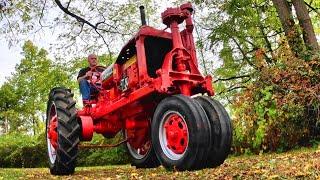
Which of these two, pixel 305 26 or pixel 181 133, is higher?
pixel 305 26

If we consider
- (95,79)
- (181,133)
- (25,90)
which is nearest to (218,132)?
(181,133)

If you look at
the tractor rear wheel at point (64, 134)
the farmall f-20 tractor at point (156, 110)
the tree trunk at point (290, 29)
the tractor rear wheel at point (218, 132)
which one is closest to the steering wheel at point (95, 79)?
the farmall f-20 tractor at point (156, 110)

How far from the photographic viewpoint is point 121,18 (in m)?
17.1

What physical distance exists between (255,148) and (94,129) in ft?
16.4

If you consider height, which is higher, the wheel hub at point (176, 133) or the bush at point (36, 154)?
the bush at point (36, 154)

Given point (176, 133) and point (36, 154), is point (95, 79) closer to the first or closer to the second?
point (176, 133)

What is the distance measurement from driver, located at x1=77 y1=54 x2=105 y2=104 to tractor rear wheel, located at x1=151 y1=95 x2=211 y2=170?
314 cm

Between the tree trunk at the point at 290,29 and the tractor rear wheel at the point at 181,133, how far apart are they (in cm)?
732

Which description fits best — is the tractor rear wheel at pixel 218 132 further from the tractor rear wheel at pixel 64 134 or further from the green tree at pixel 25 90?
the green tree at pixel 25 90

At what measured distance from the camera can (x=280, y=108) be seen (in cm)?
1112

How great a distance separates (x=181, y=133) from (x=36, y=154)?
45.0ft

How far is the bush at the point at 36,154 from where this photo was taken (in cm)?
1544

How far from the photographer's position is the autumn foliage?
36.4 feet

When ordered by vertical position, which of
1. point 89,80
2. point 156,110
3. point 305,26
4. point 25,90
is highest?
point 25,90
